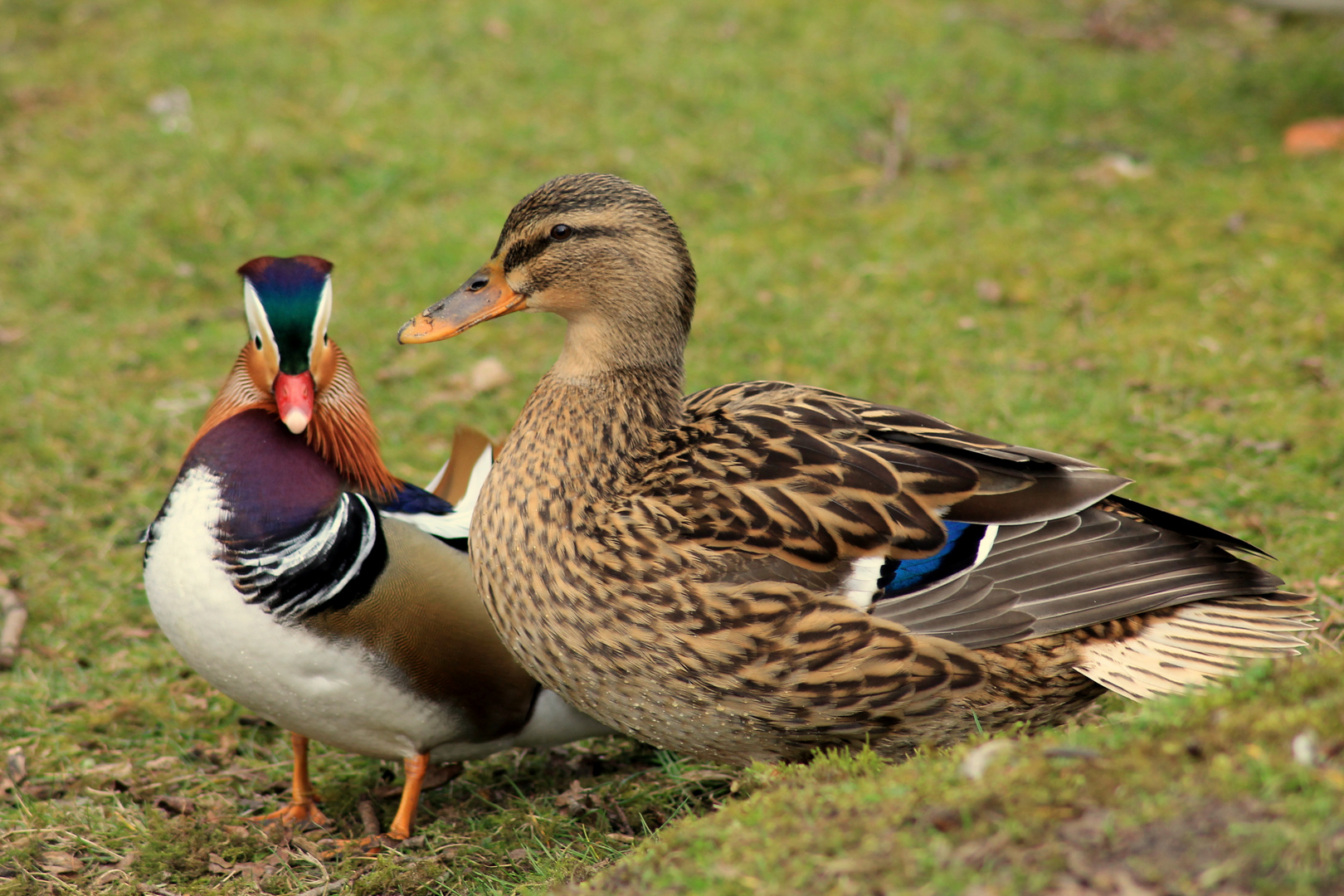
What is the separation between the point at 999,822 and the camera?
204 centimetres

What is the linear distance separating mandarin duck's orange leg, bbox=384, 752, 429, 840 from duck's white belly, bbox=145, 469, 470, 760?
112 millimetres

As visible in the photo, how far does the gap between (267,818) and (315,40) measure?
6.22 metres

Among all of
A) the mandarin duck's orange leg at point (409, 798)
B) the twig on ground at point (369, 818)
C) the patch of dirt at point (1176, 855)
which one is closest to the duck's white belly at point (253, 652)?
the mandarin duck's orange leg at point (409, 798)

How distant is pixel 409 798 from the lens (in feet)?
11.1

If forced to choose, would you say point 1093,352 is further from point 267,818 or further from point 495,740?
point 267,818

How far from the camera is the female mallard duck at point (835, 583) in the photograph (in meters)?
2.90

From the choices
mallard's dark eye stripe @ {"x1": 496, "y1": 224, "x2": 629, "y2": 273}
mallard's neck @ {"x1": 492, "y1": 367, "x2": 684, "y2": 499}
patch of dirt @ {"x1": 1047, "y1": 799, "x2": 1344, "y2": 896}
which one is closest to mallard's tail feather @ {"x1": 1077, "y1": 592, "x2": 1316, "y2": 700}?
patch of dirt @ {"x1": 1047, "y1": 799, "x2": 1344, "y2": 896}

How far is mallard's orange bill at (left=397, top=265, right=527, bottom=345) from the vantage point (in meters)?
3.36

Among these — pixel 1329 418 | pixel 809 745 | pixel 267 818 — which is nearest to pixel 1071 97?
pixel 1329 418

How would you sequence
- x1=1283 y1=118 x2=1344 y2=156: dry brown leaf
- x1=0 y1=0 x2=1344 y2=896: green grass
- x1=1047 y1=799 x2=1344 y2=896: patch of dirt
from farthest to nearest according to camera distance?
x1=1283 y1=118 x2=1344 y2=156: dry brown leaf → x1=0 y1=0 x2=1344 y2=896: green grass → x1=1047 y1=799 x2=1344 y2=896: patch of dirt

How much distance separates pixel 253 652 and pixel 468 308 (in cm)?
103

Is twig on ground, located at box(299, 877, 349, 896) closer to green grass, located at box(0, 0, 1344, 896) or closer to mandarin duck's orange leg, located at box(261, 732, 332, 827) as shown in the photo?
green grass, located at box(0, 0, 1344, 896)

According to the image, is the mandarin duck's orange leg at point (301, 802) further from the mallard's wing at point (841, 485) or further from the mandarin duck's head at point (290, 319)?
the mallard's wing at point (841, 485)

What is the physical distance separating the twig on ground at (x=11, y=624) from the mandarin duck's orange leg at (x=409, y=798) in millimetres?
1579
